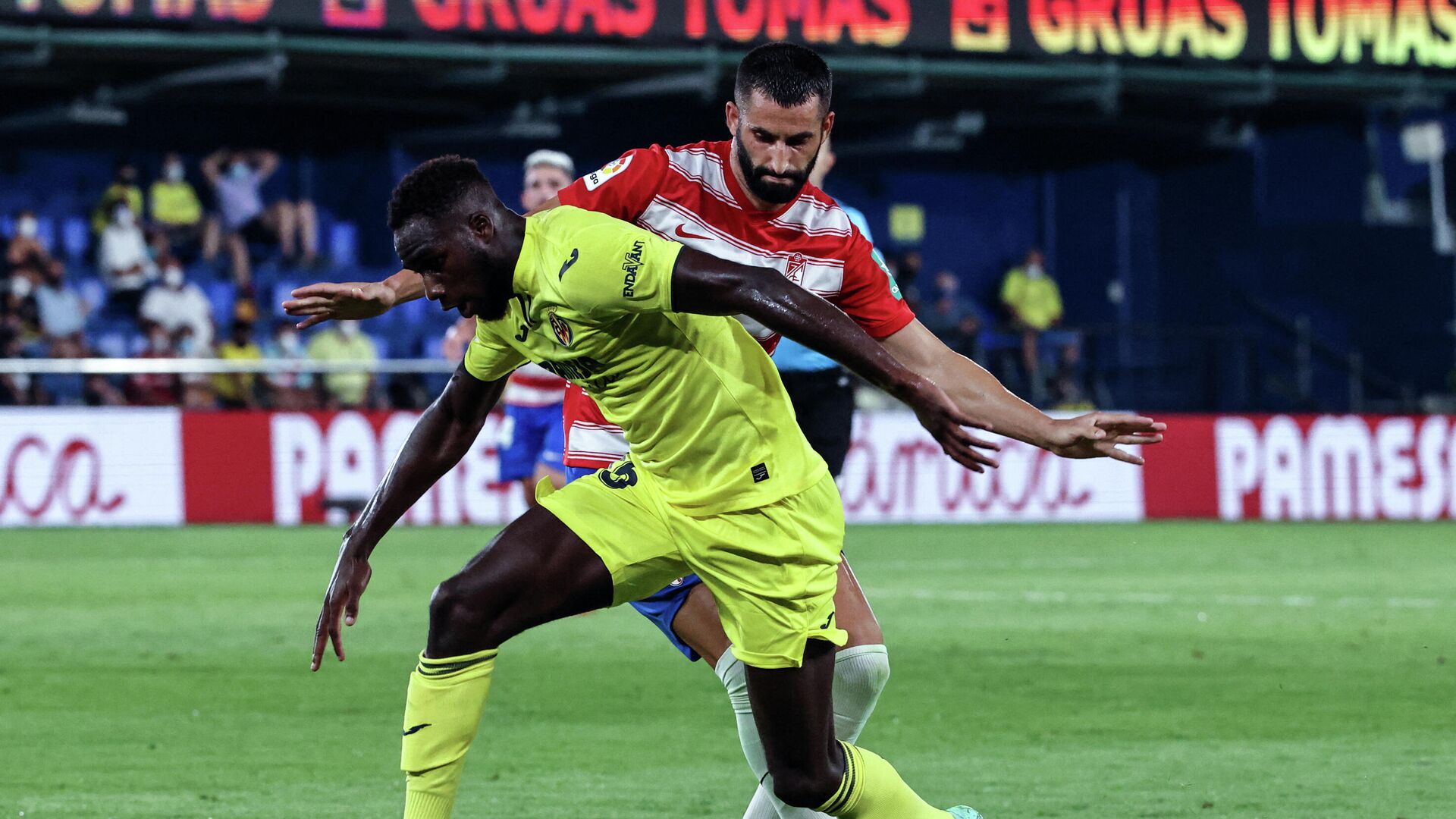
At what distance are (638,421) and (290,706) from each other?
3.93 m

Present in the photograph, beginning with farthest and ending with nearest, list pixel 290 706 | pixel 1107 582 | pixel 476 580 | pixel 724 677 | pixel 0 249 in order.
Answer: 1. pixel 0 249
2. pixel 1107 582
3. pixel 290 706
4. pixel 724 677
5. pixel 476 580

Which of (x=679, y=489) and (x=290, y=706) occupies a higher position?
(x=679, y=489)

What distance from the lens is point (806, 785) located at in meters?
4.65

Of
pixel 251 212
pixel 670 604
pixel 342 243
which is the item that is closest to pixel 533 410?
pixel 670 604

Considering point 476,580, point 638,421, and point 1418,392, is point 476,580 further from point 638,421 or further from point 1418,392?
point 1418,392

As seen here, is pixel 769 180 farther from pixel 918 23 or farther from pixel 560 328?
pixel 918 23

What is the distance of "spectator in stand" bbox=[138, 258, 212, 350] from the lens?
2102 cm

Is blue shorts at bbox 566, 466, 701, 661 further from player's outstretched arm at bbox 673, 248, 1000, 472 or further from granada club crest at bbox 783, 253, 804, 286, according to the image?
player's outstretched arm at bbox 673, 248, 1000, 472

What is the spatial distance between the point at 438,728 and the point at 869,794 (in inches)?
40.1

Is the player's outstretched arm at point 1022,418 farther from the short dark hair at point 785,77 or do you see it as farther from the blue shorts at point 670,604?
the blue shorts at point 670,604

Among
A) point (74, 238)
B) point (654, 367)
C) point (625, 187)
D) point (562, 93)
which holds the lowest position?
point (74, 238)

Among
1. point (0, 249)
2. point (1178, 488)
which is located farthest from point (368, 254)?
point (1178, 488)

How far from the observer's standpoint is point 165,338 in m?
20.8

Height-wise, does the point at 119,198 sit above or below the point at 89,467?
above
